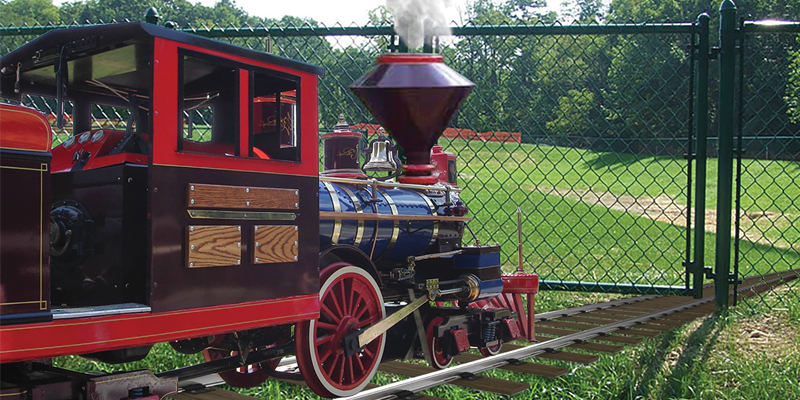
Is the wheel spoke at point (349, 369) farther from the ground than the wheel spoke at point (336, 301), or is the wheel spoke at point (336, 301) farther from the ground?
the wheel spoke at point (336, 301)

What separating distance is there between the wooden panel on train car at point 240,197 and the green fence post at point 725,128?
425cm

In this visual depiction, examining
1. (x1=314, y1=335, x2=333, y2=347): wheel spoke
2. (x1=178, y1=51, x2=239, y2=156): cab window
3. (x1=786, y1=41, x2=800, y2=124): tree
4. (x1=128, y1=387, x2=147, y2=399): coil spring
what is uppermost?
(x1=786, y1=41, x2=800, y2=124): tree

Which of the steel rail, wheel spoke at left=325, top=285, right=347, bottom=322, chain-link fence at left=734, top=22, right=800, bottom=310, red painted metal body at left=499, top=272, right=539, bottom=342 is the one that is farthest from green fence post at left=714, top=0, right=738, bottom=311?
wheel spoke at left=325, top=285, right=347, bottom=322

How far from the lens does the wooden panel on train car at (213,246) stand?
3295mm

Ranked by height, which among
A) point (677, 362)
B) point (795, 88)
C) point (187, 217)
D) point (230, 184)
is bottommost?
point (677, 362)

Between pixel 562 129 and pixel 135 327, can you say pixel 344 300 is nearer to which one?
pixel 135 327

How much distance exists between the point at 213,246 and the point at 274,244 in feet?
1.14

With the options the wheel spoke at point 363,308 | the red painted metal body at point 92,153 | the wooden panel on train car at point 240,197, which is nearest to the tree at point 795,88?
the wheel spoke at point 363,308

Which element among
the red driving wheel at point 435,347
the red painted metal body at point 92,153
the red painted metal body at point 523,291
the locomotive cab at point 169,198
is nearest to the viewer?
the locomotive cab at point 169,198

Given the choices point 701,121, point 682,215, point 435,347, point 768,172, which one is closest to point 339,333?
point 435,347

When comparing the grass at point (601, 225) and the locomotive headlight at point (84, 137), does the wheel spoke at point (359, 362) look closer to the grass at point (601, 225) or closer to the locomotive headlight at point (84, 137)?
the locomotive headlight at point (84, 137)

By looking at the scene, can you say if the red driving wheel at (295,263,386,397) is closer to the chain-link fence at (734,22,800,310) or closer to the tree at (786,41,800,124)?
the chain-link fence at (734,22,800,310)

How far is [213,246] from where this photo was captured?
3395mm

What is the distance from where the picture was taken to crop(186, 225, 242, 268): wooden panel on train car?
130 inches
